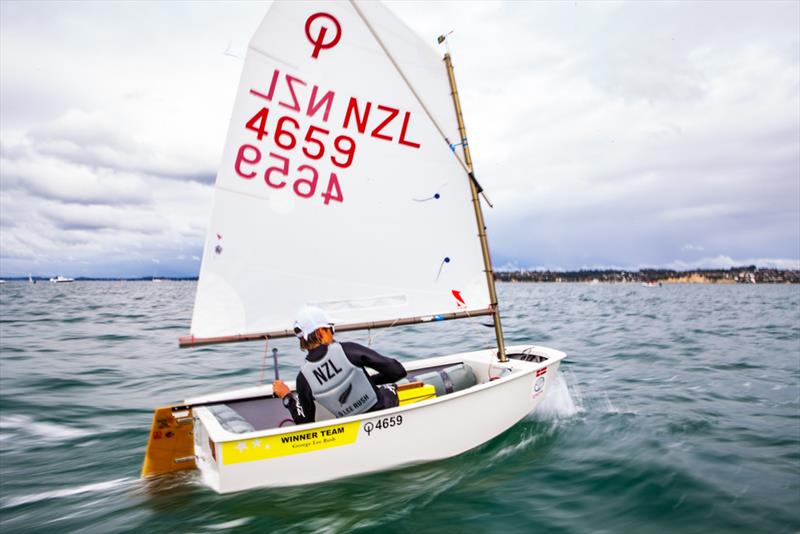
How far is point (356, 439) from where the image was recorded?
5098 mm

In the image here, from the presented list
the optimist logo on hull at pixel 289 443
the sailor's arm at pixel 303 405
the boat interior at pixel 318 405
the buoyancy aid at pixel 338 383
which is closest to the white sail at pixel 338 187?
the boat interior at pixel 318 405

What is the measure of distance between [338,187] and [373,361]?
244 centimetres

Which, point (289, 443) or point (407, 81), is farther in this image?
point (407, 81)

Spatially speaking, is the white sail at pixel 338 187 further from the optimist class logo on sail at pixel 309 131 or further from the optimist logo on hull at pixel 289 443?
the optimist logo on hull at pixel 289 443

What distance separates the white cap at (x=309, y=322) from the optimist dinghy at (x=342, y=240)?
928 mm

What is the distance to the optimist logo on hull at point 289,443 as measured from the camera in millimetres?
4574

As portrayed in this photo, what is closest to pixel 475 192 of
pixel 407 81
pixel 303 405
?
pixel 407 81

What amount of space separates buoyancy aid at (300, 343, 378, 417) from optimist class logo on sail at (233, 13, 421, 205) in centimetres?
226

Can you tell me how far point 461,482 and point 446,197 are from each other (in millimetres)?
3803

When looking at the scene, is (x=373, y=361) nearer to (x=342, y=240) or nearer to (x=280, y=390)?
(x=280, y=390)

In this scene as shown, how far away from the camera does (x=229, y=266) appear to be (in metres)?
5.76

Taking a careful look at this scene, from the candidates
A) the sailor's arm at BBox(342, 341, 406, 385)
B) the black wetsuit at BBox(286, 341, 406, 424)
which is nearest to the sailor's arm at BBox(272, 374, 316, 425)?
the black wetsuit at BBox(286, 341, 406, 424)

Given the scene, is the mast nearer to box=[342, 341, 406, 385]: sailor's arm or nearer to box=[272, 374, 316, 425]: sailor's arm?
box=[342, 341, 406, 385]: sailor's arm

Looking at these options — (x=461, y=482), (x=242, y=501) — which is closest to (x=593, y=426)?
(x=461, y=482)
